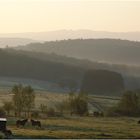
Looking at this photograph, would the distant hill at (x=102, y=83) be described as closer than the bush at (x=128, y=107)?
No

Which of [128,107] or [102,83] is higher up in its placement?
[102,83]

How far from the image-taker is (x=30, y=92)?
85062 mm

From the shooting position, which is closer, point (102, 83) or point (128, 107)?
point (128, 107)

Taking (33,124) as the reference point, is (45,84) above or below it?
above

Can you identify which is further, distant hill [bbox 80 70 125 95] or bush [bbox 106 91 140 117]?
distant hill [bbox 80 70 125 95]

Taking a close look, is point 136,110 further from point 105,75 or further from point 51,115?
point 105,75

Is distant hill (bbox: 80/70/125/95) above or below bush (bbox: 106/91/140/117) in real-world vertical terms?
above

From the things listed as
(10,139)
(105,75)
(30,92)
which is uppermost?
(105,75)

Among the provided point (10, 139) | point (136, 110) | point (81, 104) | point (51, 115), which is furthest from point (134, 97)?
point (10, 139)

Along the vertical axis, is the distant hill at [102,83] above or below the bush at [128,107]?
above

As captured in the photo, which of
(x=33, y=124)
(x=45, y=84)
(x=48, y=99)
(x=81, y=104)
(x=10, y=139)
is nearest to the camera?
(x=10, y=139)

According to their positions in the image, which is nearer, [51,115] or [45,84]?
[51,115]

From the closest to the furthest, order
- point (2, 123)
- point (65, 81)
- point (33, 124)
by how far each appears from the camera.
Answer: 1. point (2, 123)
2. point (33, 124)
3. point (65, 81)

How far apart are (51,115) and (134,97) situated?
1931cm
